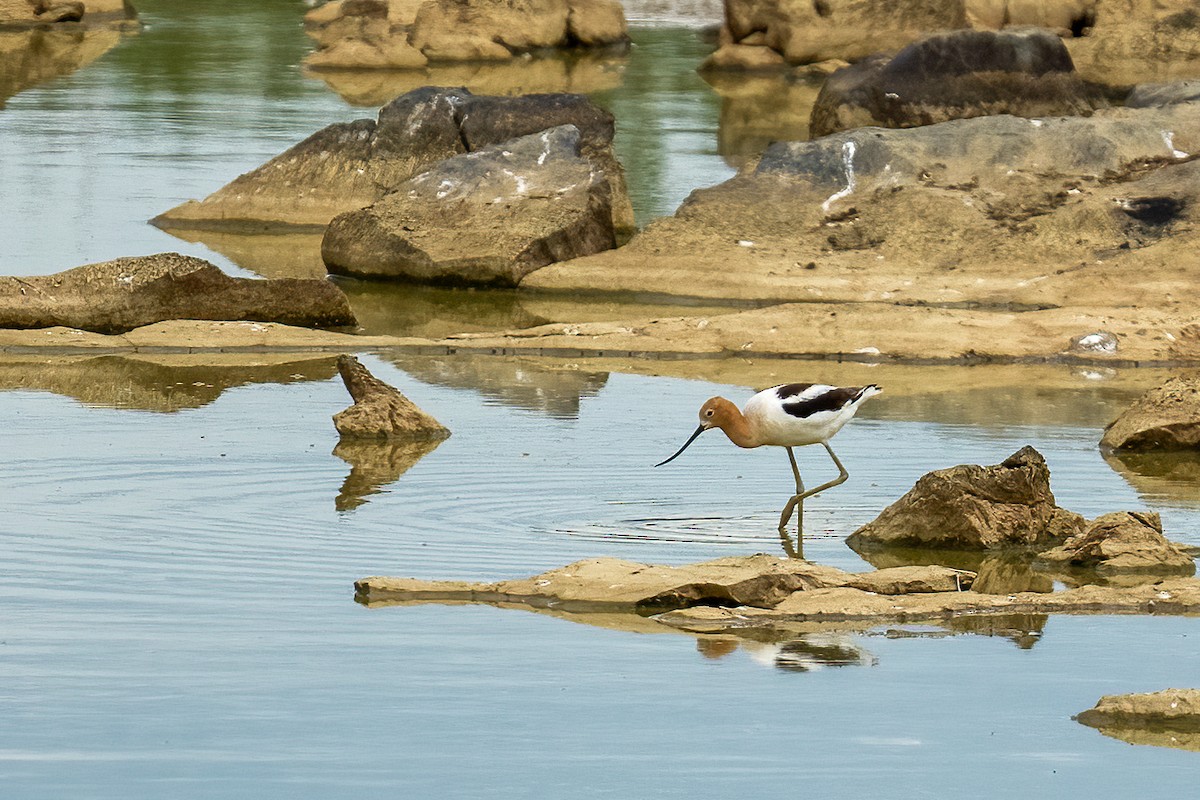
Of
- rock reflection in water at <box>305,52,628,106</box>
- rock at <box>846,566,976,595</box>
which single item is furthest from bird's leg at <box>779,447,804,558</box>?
rock reflection in water at <box>305,52,628,106</box>

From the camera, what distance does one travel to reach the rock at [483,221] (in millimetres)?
18625

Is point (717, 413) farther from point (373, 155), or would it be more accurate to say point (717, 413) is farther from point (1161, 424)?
point (373, 155)

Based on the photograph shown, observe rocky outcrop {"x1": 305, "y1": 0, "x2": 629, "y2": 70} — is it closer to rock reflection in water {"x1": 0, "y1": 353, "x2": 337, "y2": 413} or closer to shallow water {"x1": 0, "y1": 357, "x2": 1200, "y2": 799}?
rock reflection in water {"x1": 0, "y1": 353, "x2": 337, "y2": 413}

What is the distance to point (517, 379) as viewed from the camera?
47.3ft

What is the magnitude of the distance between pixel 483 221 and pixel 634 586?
10.6m

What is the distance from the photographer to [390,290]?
61.1ft

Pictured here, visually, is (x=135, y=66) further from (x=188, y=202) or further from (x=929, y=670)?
(x=929, y=670)

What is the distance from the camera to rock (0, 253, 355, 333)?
15633mm

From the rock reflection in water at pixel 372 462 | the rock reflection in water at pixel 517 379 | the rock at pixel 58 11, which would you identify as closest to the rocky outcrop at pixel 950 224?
the rock reflection in water at pixel 517 379

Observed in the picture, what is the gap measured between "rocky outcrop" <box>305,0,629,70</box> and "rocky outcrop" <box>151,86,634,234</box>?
16.4 m

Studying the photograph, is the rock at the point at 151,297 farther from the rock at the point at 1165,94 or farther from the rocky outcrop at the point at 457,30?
the rocky outcrop at the point at 457,30

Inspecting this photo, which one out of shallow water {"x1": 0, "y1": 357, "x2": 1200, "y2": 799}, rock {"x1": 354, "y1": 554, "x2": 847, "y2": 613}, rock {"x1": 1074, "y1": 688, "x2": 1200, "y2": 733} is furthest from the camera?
rock {"x1": 354, "y1": 554, "x2": 847, "y2": 613}

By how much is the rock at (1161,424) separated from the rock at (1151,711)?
530cm

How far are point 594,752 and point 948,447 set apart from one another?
5827 millimetres
